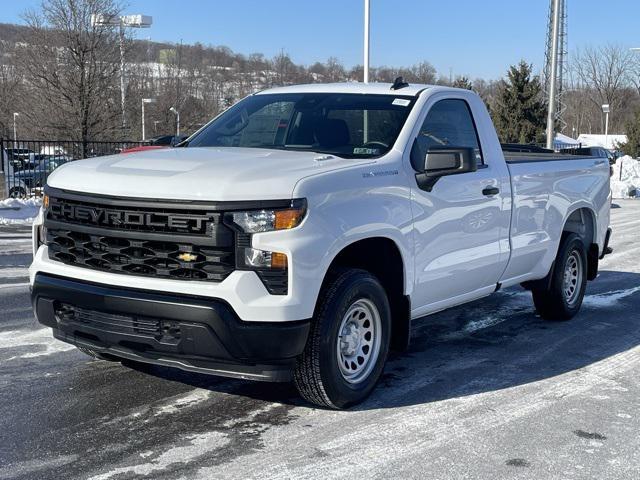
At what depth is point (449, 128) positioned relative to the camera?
19.1 feet

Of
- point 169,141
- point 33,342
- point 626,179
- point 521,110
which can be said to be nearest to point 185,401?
point 33,342

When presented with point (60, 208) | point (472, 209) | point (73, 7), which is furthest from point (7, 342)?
point (73, 7)

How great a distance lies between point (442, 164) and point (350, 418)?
170cm

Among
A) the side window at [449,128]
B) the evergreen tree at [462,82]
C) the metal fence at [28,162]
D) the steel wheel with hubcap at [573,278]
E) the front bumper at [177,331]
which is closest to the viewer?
the front bumper at [177,331]

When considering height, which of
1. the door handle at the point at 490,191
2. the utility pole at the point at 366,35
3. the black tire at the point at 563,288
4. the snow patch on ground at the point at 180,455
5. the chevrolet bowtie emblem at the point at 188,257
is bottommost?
the snow patch on ground at the point at 180,455

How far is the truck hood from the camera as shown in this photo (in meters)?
4.09

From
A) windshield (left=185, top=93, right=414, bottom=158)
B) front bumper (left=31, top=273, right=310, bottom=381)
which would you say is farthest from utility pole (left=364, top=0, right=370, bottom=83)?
front bumper (left=31, top=273, right=310, bottom=381)

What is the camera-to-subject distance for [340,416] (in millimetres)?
4633

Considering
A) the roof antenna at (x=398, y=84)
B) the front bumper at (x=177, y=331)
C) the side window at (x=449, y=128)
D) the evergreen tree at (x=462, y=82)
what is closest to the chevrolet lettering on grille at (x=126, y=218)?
the front bumper at (x=177, y=331)

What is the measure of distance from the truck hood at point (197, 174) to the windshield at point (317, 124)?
40cm

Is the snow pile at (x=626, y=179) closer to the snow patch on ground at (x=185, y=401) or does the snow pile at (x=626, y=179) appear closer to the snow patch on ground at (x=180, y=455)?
the snow patch on ground at (x=185, y=401)

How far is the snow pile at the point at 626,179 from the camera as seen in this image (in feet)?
97.9

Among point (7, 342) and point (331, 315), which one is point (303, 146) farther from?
point (7, 342)

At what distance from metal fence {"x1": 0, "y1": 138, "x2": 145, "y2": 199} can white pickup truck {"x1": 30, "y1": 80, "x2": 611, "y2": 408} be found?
14.4m
